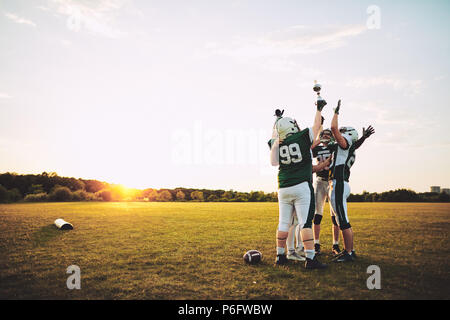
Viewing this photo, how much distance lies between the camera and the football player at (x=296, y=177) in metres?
5.57

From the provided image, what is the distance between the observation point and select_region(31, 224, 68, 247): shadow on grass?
854cm

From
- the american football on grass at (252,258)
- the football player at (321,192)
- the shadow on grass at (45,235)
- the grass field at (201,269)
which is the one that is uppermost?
the football player at (321,192)

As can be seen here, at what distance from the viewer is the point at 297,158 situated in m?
5.82

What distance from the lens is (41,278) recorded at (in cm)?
503

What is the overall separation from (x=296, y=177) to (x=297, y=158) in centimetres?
42

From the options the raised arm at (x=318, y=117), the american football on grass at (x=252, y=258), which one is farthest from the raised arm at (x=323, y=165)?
the american football on grass at (x=252, y=258)

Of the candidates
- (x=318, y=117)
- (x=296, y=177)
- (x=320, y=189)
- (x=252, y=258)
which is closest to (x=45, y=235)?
(x=252, y=258)

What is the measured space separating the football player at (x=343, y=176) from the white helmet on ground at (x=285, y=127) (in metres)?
0.86

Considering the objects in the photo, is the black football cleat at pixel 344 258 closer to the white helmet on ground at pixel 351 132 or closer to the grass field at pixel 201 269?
the grass field at pixel 201 269

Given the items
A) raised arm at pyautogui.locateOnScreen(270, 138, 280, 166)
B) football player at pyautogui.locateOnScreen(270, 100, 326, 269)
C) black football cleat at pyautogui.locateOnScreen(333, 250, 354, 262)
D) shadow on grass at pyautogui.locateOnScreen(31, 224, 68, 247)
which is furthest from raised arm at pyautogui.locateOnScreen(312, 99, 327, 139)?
shadow on grass at pyautogui.locateOnScreen(31, 224, 68, 247)

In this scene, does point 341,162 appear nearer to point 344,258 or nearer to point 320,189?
point 320,189

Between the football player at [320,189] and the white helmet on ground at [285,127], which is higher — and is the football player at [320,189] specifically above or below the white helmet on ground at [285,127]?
below
